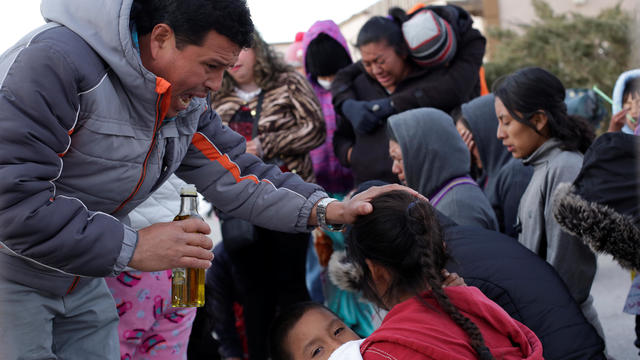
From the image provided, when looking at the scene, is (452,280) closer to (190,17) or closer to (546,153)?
(190,17)

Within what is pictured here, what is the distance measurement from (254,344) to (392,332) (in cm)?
250

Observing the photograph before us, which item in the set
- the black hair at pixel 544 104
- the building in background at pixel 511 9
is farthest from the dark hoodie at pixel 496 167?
the building in background at pixel 511 9

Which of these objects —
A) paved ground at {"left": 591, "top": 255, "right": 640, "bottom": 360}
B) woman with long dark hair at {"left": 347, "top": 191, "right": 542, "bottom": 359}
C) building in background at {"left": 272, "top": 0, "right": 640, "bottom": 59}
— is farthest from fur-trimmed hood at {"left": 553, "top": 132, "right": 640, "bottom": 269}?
building in background at {"left": 272, "top": 0, "right": 640, "bottom": 59}

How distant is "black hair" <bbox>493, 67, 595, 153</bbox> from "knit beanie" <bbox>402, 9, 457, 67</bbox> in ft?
1.92

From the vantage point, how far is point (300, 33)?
6141 mm

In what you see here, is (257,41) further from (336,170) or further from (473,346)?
(473,346)

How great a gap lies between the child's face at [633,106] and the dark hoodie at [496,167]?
0.73 meters

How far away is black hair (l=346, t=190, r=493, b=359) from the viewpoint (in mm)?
1915

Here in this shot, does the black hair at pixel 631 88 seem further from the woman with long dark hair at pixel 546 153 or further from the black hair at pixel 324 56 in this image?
the black hair at pixel 324 56

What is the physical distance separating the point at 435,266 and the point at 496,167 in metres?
2.55

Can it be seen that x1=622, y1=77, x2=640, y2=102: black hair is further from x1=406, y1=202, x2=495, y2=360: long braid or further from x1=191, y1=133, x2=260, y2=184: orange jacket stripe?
x1=191, y1=133, x2=260, y2=184: orange jacket stripe

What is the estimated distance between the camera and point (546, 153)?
338cm

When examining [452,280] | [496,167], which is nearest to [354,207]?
[452,280]

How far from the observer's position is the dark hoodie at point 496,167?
3865mm
